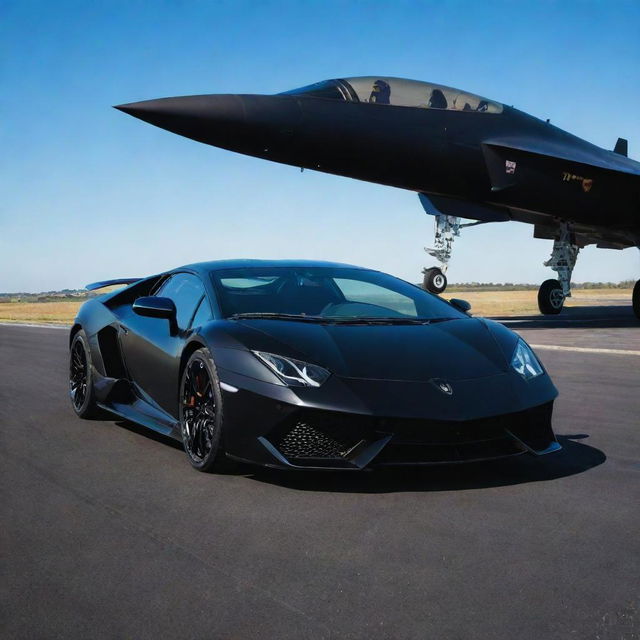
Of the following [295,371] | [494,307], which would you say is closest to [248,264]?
[295,371]

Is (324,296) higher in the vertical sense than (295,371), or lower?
higher

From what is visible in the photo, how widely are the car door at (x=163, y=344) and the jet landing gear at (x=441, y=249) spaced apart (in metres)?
14.8

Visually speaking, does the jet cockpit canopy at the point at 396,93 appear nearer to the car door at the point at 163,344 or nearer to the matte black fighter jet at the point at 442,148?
the matte black fighter jet at the point at 442,148

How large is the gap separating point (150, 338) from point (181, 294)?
14.1 inches

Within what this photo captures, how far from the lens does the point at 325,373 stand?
4230 millimetres

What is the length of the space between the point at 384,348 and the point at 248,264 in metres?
1.56

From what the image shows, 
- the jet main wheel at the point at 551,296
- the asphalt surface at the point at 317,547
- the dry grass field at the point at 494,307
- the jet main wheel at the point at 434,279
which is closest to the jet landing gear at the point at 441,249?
the jet main wheel at the point at 434,279

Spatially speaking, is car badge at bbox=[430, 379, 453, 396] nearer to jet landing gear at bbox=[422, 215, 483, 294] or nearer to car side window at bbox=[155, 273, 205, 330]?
car side window at bbox=[155, 273, 205, 330]

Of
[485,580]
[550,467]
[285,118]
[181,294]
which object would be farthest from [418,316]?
[285,118]

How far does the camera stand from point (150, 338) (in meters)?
5.63

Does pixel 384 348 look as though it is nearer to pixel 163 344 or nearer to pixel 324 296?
pixel 324 296

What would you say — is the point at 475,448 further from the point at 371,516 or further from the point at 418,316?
the point at 418,316

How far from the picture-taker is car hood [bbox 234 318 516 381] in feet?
14.2

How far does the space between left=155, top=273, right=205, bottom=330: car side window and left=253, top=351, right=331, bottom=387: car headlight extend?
111 centimetres
